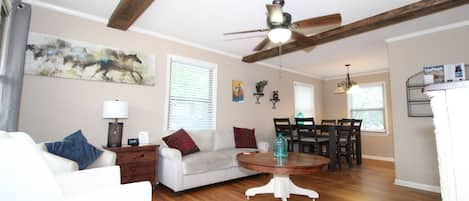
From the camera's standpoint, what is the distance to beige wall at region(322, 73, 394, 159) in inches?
226

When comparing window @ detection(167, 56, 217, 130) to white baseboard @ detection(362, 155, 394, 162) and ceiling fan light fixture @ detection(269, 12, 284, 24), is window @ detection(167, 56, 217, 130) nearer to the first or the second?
ceiling fan light fixture @ detection(269, 12, 284, 24)

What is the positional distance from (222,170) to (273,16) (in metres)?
2.33

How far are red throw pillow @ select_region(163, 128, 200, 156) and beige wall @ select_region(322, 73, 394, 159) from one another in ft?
16.5

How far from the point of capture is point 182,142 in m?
3.36

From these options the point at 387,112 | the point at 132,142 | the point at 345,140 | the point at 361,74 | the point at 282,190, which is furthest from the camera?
the point at 361,74

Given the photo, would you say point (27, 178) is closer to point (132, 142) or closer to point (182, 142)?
point (132, 142)

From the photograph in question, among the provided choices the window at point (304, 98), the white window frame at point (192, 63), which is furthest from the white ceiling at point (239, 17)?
the window at point (304, 98)

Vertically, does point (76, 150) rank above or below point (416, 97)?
below

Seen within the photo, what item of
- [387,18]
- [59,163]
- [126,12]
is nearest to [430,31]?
[387,18]

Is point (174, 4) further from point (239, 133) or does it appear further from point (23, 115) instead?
point (239, 133)

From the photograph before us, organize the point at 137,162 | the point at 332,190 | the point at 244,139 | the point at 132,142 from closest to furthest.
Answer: the point at 137,162
the point at 132,142
the point at 332,190
the point at 244,139

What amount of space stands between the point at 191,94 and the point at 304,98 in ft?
12.4

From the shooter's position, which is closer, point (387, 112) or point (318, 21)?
point (318, 21)

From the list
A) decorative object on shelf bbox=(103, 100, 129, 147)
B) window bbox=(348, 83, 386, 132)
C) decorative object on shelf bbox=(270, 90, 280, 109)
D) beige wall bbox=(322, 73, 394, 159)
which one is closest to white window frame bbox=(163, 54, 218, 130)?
decorative object on shelf bbox=(103, 100, 129, 147)
